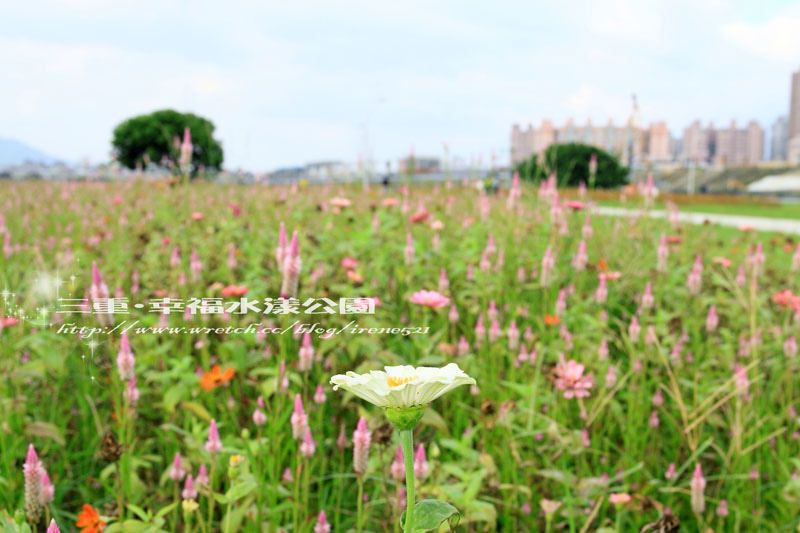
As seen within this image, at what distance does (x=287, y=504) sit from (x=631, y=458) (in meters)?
1.27

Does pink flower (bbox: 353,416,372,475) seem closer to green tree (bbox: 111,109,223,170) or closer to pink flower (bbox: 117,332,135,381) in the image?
pink flower (bbox: 117,332,135,381)

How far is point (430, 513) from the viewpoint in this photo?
713mm

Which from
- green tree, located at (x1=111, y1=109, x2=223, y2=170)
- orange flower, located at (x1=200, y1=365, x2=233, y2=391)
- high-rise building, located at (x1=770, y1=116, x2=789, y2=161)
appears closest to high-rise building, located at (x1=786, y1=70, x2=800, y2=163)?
high-rise building, located at (x1=770, y1=116, x2=789, y2=161)

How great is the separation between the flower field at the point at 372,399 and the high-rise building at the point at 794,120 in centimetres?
8692

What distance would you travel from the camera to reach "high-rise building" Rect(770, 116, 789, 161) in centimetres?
13462

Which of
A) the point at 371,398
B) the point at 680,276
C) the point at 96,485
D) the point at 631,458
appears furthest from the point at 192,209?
the point at 371,398

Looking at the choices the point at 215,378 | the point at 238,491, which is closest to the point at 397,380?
the point at 238,491

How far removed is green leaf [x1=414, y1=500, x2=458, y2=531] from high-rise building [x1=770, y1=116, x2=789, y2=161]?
506ft

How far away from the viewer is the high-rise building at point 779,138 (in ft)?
442

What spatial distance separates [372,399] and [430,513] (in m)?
0.15

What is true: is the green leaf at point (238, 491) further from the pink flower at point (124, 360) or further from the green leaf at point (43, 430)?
the green leaf at point (43, 430)

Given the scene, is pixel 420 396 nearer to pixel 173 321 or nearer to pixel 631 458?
pixel 631 458

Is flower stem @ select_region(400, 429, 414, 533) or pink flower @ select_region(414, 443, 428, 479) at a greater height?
flower stem @ select_region(400, 429, 414, 533)

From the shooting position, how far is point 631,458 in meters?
2.15
